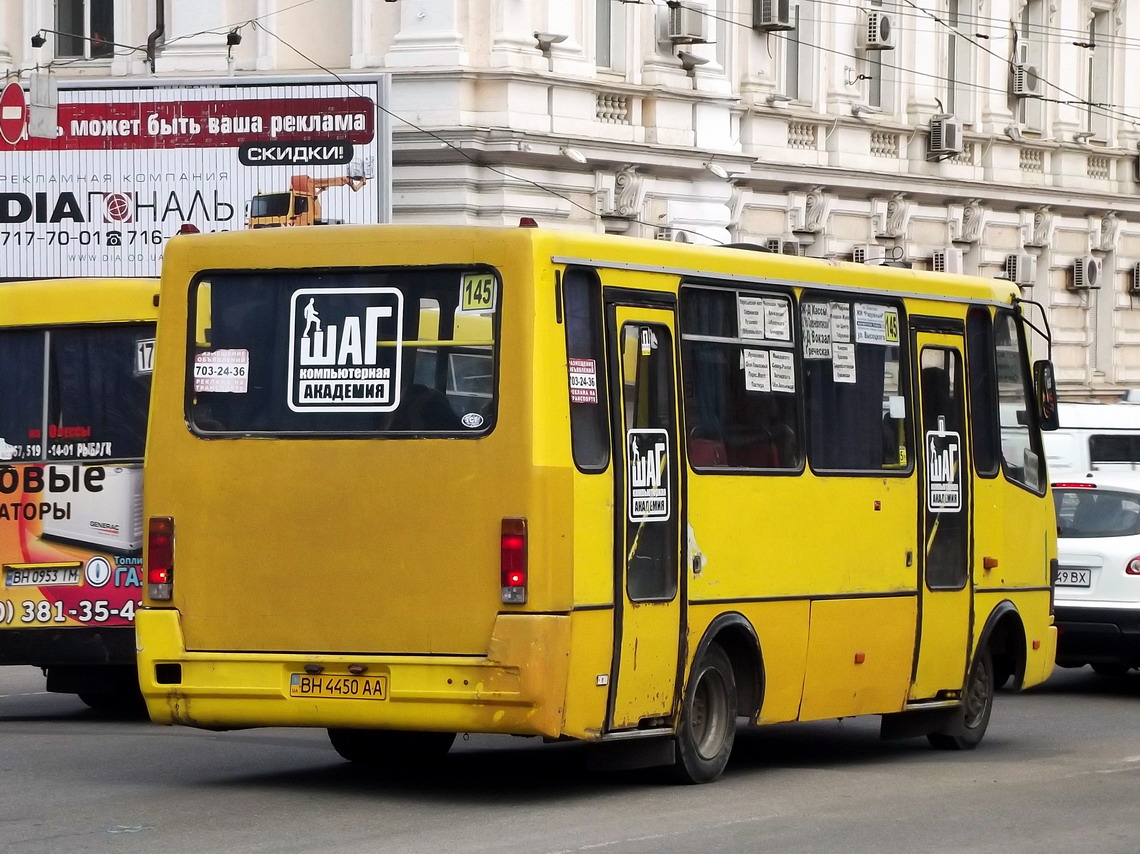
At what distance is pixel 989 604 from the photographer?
1385 centimetres

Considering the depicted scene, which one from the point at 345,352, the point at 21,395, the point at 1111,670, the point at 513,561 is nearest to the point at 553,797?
the point at 513,561

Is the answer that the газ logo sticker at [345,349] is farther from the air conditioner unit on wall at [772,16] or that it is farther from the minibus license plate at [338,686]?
the air conditioner unit on wall at [772,16]

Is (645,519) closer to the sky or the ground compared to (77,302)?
closer to the ground

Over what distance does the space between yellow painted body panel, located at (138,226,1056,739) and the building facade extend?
1618 centimetres

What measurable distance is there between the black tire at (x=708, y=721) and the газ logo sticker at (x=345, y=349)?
2.10 metres

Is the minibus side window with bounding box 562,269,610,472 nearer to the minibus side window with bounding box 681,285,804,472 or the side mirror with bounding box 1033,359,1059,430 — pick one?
the minibus side window with bounding box 681,285,804,472

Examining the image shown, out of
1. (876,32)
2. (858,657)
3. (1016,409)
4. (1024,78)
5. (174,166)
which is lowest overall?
(858,657)

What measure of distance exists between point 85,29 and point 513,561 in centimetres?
2380

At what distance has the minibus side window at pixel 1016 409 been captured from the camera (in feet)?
46.3

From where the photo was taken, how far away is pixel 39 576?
49.2 feet

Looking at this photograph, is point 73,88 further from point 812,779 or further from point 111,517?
point 812,779

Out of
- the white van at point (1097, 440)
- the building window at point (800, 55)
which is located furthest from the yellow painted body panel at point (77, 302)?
the building window at point (800, 55)

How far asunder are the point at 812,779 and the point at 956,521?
214cm

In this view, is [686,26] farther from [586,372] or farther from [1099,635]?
[586,372]
